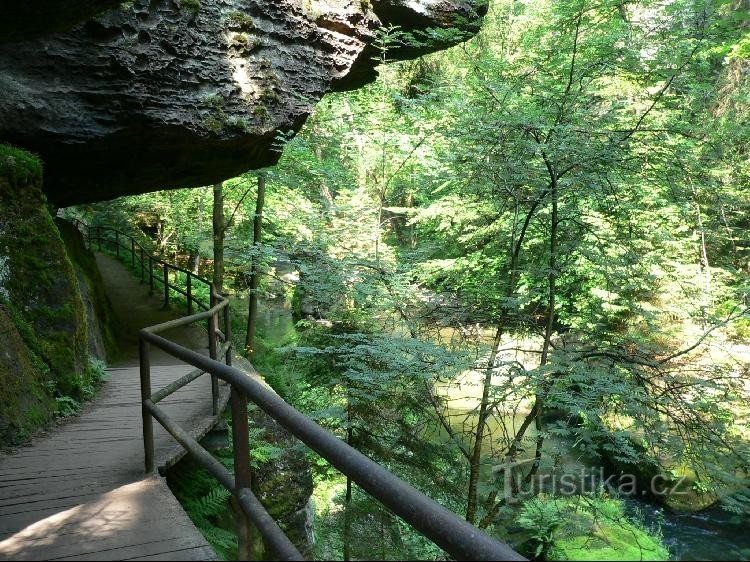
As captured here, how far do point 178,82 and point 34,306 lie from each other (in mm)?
3863

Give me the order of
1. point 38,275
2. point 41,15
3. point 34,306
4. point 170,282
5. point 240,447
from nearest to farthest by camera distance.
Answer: point 240,447, point 41,15, point 34,306, point 38,275, point 170,282

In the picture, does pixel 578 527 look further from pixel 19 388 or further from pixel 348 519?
pixel 19 388

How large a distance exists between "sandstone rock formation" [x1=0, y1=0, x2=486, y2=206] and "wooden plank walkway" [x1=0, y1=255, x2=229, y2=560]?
3860 millimetres

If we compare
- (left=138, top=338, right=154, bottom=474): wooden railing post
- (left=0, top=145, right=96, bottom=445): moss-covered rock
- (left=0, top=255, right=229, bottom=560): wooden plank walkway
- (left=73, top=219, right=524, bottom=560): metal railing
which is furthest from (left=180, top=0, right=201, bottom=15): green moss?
(left=73, top=219, right=524, bottom=560): metal railing

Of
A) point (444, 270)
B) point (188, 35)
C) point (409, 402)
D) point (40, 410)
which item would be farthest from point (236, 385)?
point (188, 35)

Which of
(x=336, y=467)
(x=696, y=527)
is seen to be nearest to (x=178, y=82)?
(x=336, y=467)

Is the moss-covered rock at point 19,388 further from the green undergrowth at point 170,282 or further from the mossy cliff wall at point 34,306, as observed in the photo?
the green undergrowth at point 170,282

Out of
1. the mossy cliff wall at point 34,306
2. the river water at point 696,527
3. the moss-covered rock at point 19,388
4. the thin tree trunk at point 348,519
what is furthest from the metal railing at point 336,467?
the river water at point 696,527

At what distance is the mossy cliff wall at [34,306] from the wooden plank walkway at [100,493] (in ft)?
1.23

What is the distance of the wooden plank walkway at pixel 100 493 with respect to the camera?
2238 mm

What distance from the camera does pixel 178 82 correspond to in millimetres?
7516

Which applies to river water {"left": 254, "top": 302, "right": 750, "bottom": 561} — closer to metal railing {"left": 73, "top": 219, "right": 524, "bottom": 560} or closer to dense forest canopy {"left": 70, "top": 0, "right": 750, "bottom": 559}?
dense forest canopy {"left": 70, "top": 0, "right": 750, "bottom": 559}

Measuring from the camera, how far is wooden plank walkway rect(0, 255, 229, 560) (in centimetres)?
224

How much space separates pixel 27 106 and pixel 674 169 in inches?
313
